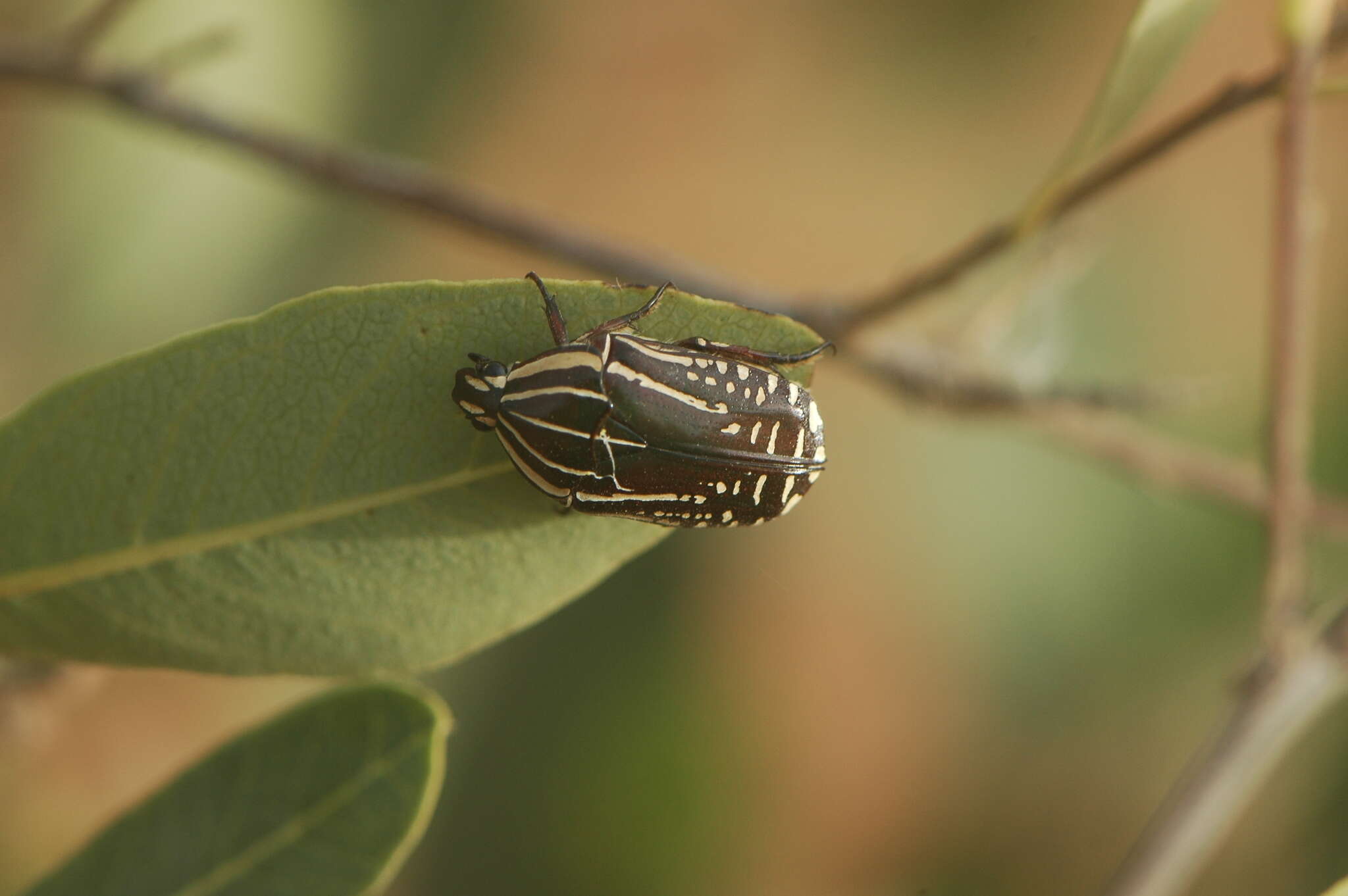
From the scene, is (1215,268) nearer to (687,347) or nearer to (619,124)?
(619,124)

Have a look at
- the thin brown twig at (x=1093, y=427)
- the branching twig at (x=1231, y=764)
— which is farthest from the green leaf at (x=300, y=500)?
the thin brown twig at (x=1093, y=427)

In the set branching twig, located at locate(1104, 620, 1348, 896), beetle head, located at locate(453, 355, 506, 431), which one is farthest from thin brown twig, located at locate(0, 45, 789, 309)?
branching twig, located at locate(1104, 620, 1348, 896)

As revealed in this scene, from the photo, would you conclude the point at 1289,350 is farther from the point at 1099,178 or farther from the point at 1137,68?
the point at 1137,68

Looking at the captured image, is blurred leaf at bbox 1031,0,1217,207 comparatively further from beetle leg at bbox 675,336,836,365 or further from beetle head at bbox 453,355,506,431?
beetle head at bbox 453,355,506,431

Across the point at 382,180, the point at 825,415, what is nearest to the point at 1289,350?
the point at 382,180

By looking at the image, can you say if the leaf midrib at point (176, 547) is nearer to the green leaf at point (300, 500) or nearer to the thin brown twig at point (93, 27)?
the green leaf at point (300, 500)

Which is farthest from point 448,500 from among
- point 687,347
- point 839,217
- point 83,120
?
point 839,217
